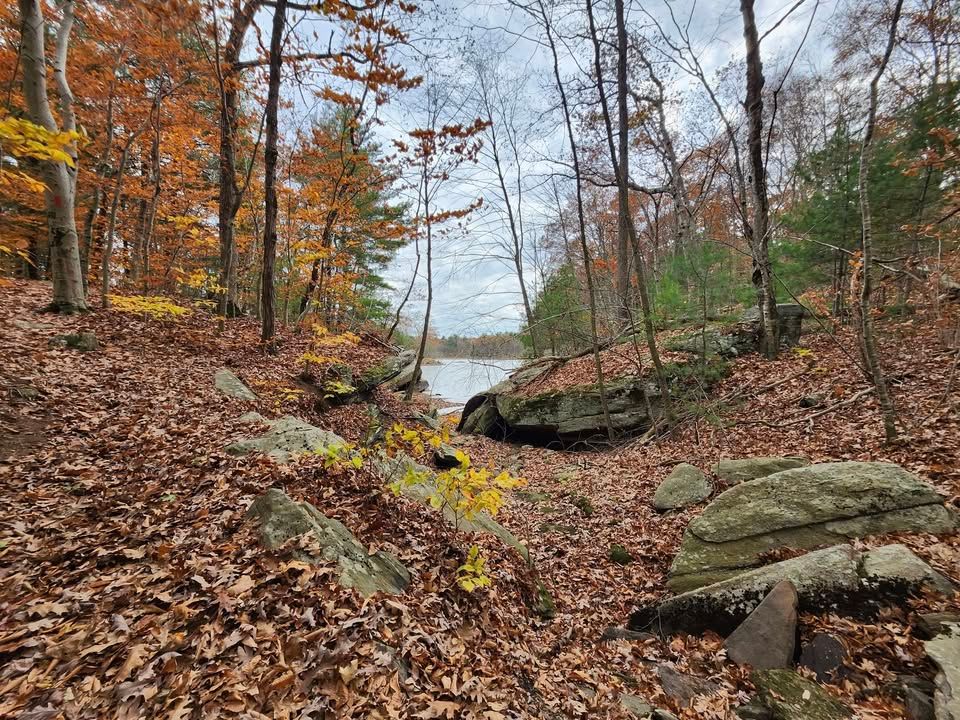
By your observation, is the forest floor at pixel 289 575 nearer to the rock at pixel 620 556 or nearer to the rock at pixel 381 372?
the rock at pixel 620 556

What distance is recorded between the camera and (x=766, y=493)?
501 centimetres

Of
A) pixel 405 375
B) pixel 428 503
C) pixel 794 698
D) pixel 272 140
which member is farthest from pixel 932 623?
pixel 405 375

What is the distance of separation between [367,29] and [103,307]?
9.28 metres

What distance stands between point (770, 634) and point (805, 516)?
1690mm

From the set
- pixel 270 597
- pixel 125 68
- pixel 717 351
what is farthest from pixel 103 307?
pixel 717 351

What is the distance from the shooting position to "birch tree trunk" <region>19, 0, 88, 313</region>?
691 cm

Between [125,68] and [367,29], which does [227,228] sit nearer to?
[125,68]

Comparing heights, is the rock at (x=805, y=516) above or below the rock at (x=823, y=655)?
above

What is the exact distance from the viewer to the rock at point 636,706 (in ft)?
10.5

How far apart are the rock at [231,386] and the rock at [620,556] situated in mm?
6630

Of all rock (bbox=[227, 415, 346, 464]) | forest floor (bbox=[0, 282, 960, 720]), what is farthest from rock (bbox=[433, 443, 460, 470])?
rock (bbox=[227, 415, 346, 464])

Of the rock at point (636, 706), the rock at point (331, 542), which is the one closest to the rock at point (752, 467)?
the rock at point (636, 706)

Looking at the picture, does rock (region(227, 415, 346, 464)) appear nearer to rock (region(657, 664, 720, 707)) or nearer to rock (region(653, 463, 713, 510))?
rock (region(657, 664, 720, 707))

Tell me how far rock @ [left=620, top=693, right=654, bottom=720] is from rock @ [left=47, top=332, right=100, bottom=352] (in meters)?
9.26
